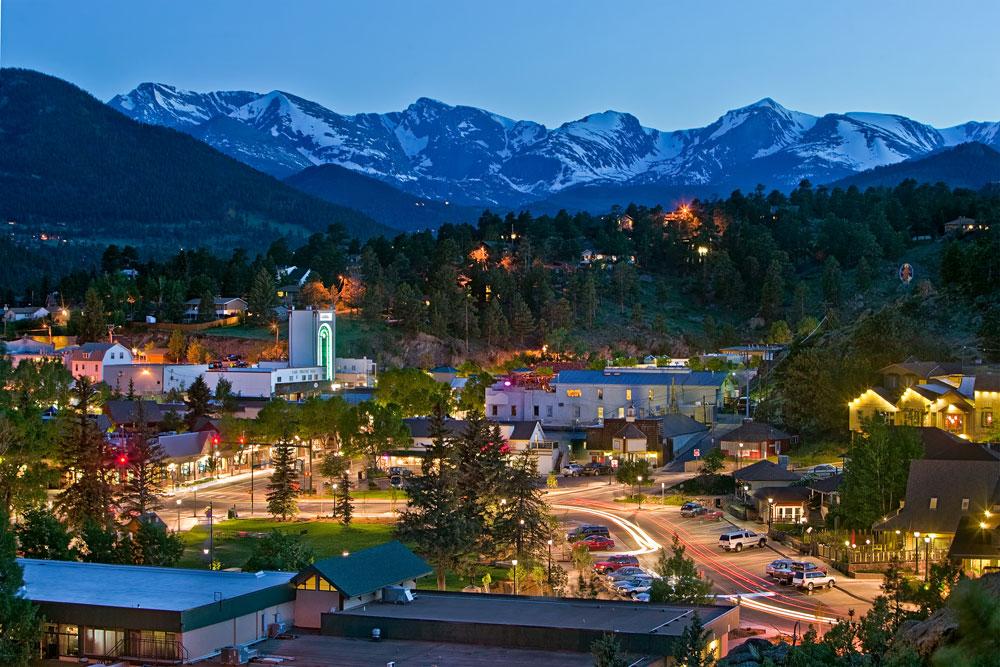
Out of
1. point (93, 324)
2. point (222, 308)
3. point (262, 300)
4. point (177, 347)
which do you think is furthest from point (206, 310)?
point (177, 347)

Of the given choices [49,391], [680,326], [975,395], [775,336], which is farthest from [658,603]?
[680,326]

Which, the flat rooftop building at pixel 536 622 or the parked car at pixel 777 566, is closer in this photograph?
the flat rooftop building at pixel 536 622

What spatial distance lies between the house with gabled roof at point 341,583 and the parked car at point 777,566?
39.8 ft

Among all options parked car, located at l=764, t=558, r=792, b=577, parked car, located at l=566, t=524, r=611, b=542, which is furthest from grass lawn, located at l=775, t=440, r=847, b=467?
parked car, located at l=764, t=558, r=792, b=577

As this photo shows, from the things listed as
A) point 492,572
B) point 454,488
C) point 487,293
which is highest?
point 487,293

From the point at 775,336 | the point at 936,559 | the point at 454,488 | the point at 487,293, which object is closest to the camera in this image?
the point at 936,559

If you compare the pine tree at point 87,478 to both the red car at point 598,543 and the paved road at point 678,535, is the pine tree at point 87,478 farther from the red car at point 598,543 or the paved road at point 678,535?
the red car at point 598,543

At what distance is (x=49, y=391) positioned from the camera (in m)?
74.0

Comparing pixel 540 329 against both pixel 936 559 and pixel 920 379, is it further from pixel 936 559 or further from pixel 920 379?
pixel 936 559

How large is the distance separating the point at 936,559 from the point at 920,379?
2058 centimetres

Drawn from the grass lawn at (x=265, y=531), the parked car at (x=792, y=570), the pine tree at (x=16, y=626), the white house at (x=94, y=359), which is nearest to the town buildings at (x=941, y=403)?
the parked car at (x=792, y=570)

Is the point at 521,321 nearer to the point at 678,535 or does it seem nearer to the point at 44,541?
the point at 678,535

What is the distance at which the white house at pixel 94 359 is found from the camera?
88.4 m

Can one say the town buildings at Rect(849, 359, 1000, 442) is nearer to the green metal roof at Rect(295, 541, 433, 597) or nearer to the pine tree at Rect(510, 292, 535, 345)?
the green metal roof at Rect(295, 541, 433, 597)
